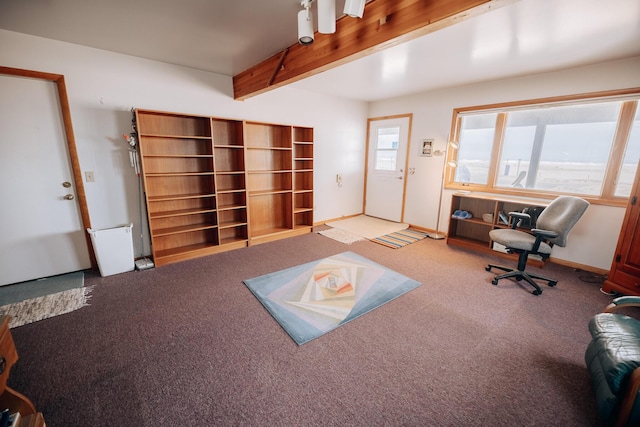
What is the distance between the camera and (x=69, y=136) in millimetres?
2713

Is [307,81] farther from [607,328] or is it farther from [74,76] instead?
[607,328]

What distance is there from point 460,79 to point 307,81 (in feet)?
7.35

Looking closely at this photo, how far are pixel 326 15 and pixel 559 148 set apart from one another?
140 inches

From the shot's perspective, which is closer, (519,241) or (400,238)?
(519,241)

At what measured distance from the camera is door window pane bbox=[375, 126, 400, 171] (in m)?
5.13

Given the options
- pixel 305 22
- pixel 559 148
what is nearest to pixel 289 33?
pixel 305 22

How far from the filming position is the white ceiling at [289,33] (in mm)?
1889

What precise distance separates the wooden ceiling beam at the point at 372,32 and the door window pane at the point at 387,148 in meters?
3.05

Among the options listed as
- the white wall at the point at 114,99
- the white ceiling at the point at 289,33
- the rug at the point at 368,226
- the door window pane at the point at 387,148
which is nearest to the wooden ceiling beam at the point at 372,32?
the white ceiling at the point at 289,33

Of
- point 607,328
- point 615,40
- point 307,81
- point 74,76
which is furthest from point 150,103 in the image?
point 615,40

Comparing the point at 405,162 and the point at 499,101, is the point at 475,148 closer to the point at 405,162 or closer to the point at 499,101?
the point at 499,101

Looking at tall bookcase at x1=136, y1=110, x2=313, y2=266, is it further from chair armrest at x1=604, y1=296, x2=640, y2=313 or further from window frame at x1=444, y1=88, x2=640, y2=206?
chair armrest at x1=604, y1=296, x2=640, y2=313

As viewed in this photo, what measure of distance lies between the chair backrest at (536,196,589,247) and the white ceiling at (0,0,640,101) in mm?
1515

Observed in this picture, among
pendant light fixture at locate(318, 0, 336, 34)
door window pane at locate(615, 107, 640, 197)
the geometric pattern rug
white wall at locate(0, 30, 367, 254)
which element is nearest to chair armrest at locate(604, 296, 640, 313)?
door window pane at locate(615, 107, 640, 197)
